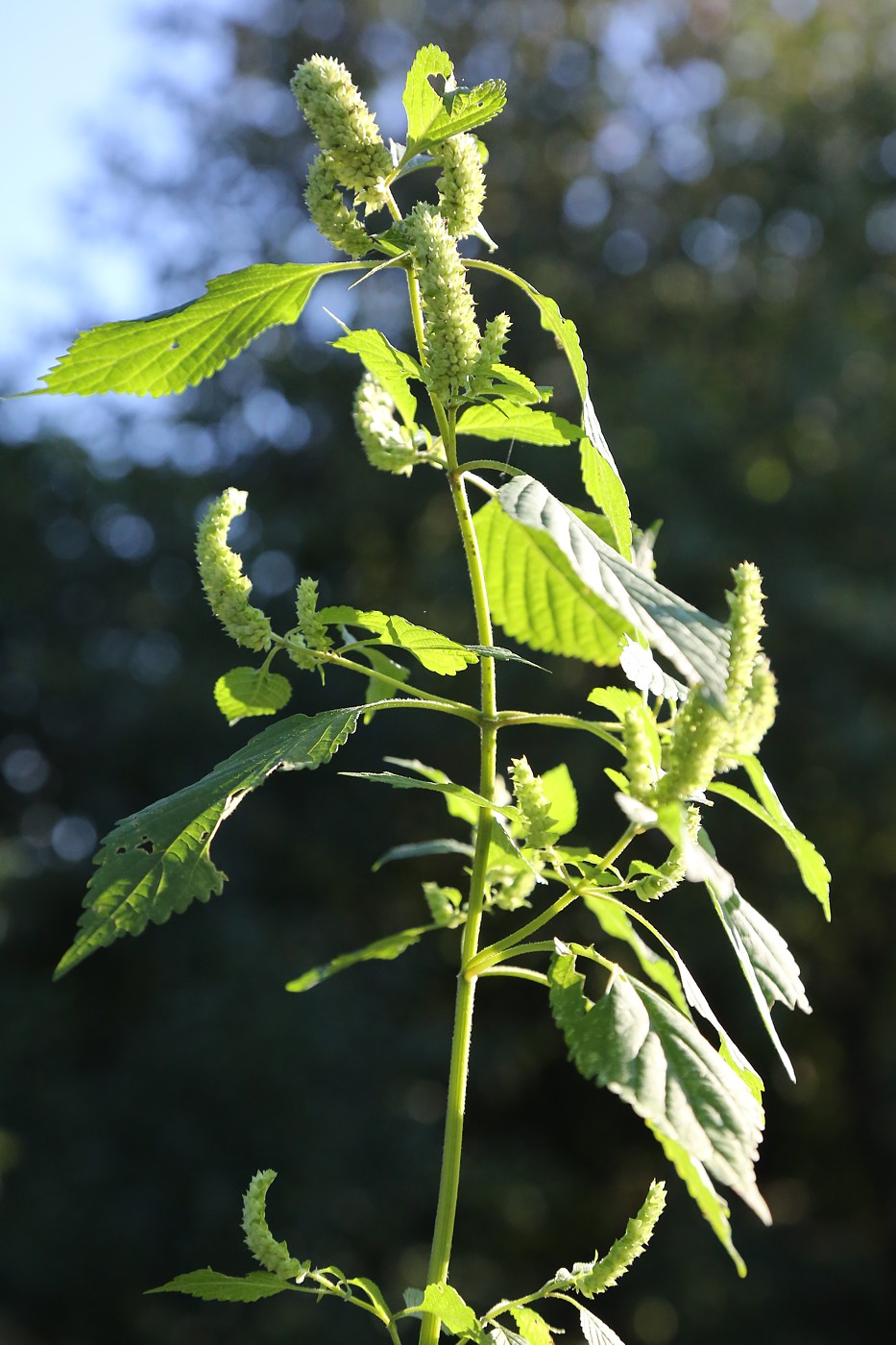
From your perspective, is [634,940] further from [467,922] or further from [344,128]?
[344,128]

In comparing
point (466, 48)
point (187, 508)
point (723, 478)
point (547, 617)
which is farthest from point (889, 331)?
point (547, 617)

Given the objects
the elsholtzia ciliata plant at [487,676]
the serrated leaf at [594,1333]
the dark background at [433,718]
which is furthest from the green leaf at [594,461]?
the dark background at [433,718]

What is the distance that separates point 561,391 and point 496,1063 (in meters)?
4.02

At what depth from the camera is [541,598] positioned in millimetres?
720

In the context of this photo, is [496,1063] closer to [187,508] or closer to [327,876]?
[327,876]

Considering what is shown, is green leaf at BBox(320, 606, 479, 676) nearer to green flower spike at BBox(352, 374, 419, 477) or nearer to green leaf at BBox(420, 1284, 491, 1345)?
green flower spike at BBox(352, 374, 419, 477)

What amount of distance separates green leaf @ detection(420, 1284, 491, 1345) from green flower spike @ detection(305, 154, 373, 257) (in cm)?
56

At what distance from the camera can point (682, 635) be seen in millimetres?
606

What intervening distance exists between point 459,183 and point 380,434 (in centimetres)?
15

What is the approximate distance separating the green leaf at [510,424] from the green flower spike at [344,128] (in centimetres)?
14

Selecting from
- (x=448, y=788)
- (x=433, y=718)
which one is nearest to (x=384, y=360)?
(x=448, y=788)

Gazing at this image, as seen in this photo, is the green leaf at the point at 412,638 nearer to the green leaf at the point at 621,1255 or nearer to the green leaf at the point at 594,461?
the green leaf at the point at 594,461

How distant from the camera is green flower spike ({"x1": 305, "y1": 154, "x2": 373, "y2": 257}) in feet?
2.41

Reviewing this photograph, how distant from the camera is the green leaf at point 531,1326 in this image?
760mm
